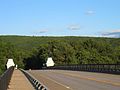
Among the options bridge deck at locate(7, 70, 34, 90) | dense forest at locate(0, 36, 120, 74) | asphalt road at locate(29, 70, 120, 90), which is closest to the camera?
asphalt road at locate(29, 70, 120, 90)

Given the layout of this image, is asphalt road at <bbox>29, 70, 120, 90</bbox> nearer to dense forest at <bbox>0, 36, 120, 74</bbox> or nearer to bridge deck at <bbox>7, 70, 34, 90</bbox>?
bridge deck at <bbox>7, 70, 34, 90</bbox>

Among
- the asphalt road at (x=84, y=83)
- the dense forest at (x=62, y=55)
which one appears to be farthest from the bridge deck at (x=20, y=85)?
the dense forest at (x=62, y=55)

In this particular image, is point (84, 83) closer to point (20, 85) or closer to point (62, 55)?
point (20, 85)

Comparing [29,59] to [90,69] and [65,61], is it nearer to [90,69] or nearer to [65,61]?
[65,61]

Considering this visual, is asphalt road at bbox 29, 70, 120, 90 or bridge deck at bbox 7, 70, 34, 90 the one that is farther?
bridge deck at bbox 7, 70, 34, 90

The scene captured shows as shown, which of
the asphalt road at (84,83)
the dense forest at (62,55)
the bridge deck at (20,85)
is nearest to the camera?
the asphalt road at (84,83)

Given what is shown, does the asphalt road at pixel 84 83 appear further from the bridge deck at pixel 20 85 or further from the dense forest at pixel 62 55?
the dense forest at pixel 62 55

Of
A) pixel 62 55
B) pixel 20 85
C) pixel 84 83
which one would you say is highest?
pixel 84 83

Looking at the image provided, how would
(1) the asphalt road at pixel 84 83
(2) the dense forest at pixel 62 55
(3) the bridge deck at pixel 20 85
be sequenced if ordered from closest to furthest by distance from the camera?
(1) the asphalt road at pixel 84 83 → (3) the bridge deck at pixel 20 85 → (2) the dense forest at pixel 62 55

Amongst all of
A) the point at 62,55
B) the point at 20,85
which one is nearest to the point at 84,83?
the point at 20,85

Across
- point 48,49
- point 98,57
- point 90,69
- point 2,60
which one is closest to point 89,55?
point 98,57

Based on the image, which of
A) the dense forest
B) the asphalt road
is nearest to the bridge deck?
the asphalt road

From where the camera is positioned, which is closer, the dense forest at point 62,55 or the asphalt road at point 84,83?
the asphalt road at point 84,83

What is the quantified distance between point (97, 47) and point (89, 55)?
18.1 meters
